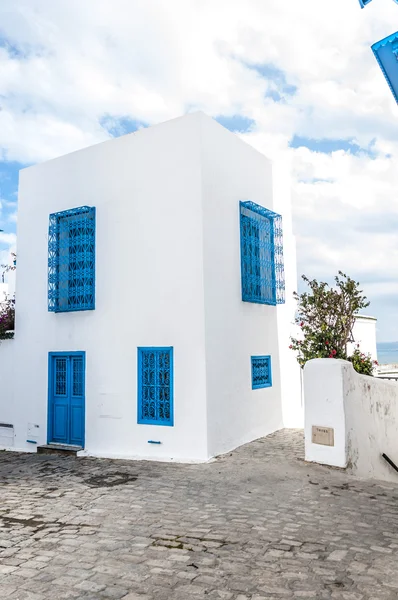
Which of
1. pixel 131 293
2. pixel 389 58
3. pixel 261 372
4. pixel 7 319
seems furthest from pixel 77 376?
pixel 389 58

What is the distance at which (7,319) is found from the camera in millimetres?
10992

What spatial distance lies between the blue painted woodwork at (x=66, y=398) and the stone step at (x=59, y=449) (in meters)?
0.12

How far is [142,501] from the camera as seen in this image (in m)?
6.04

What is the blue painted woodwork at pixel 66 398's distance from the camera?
9641 mm

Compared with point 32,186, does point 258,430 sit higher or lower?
lower

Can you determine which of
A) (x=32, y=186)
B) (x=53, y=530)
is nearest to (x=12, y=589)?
(x=53, y=530)

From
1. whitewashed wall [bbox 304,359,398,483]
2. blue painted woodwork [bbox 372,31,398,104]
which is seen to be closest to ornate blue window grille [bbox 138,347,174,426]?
whitewashed wall [bbox 304,359,398,483]

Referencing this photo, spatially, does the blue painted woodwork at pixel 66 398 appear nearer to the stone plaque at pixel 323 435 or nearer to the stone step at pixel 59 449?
the stone step at pixel 59 449

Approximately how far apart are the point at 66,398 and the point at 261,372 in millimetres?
3947

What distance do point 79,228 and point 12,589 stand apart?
7.24m

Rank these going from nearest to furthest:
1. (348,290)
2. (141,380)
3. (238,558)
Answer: (238,558) → (141,380) → (348,290)

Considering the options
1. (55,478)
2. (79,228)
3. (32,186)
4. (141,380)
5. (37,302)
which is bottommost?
(55,478)

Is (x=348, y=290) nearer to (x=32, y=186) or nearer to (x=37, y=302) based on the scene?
(x=37, y=302)

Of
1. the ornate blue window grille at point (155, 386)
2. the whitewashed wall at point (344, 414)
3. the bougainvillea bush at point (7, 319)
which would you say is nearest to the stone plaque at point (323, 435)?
the whitewashed wall at point (344, 414)
